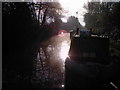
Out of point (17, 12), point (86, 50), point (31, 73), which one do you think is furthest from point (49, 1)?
point (86, 50)

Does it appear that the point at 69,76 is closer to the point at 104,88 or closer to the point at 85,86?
the point at 85,86

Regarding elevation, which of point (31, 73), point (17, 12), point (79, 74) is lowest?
point (31, 73)

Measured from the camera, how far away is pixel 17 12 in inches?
814

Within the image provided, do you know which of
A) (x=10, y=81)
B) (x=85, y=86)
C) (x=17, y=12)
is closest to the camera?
(x=85, y=86)

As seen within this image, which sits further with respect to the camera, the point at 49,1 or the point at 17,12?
the point at 49,1

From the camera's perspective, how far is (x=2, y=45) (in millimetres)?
17172

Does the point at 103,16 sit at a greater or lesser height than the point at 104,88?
greater

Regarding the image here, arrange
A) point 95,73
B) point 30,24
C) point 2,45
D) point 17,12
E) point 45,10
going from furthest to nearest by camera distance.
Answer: point 45,10
point 30,24
point 17,12
point 2,45
point 95,73

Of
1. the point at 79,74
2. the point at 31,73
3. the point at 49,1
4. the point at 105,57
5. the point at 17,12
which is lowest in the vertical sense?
the point at 31,73

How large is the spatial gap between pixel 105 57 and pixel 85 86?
44.5 inches

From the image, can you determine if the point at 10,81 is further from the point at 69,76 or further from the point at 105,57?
the point at 105,57

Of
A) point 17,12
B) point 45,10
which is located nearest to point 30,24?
point 17,12

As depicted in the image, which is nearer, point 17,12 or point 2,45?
point 2,45

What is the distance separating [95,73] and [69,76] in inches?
40.5
